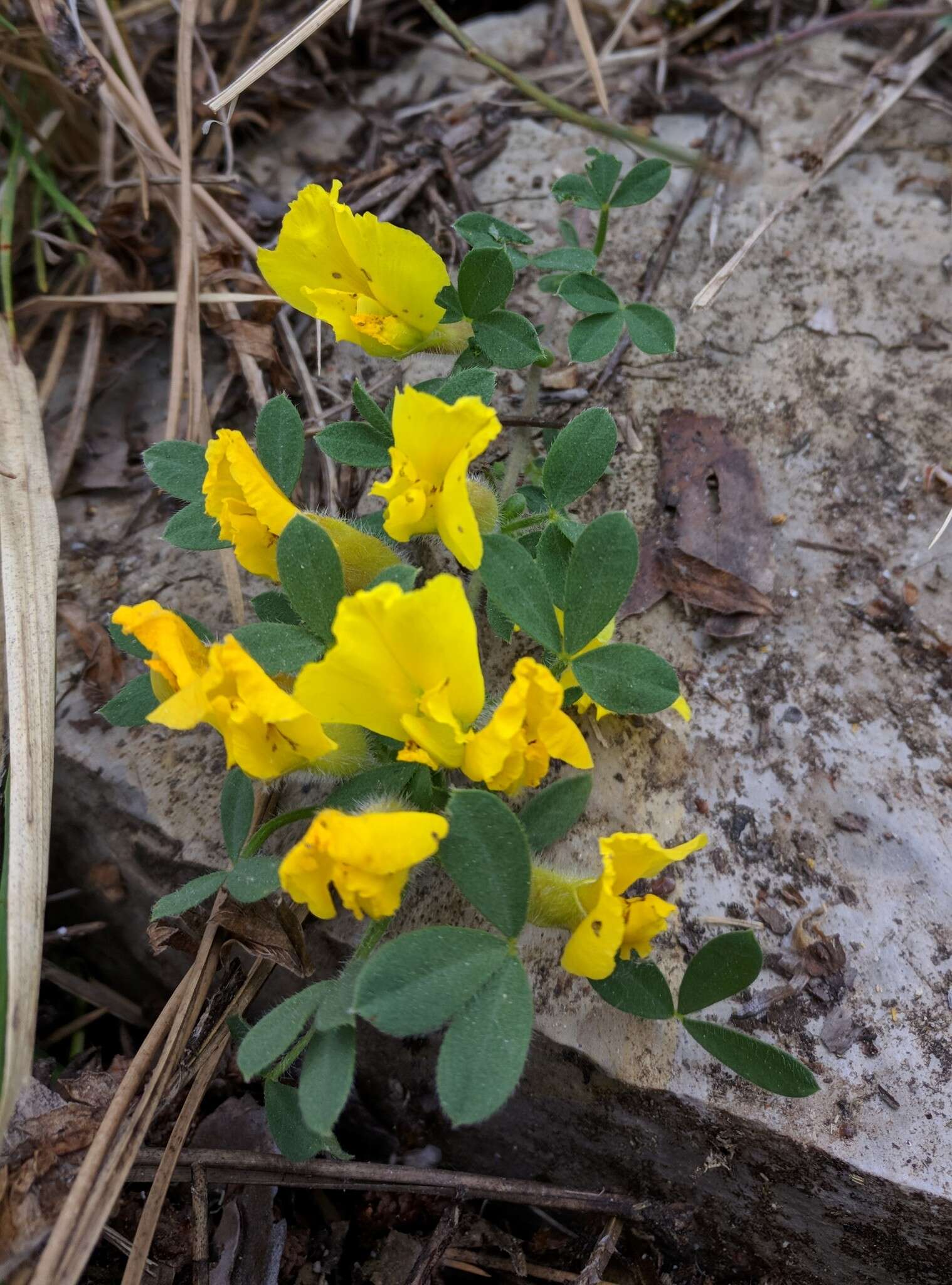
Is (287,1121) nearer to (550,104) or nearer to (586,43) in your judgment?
(550,104)

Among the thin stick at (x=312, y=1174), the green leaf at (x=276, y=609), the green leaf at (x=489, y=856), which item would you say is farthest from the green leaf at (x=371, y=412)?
the thin stick at (x=312, y=1174)

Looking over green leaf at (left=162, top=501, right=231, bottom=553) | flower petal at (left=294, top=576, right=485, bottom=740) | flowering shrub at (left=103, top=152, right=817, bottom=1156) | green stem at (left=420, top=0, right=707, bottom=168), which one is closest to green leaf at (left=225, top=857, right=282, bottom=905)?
flowering shrub at (left=103, top=152, right=817, bottom=1156)

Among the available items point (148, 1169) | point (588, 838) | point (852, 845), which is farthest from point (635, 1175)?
point (148, 1169)

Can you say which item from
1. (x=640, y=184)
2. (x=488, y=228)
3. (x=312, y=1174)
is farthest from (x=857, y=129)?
(x=312, y=1174)

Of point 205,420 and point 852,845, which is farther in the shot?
point 205,420

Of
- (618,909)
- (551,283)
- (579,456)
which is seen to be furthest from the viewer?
(551,283)

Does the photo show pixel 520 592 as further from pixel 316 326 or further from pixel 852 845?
pixel 316 326
